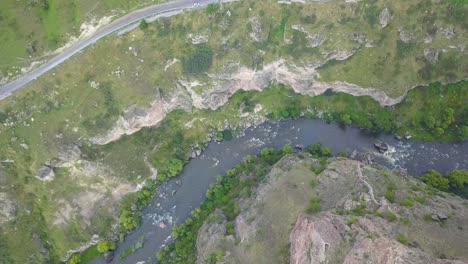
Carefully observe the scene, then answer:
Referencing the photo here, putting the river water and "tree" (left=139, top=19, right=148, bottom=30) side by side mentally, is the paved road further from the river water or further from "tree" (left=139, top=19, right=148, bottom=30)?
the river water

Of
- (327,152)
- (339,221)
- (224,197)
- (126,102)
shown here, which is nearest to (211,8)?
(126,102)

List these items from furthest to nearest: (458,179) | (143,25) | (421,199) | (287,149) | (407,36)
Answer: (143,25) < (287,149) < (407,36) < (458,179) < (421,199)

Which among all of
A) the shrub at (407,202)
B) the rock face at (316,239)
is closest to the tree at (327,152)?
the shrub at (407,202)

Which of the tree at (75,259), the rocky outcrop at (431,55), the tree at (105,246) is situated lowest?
the tree at (75,259)

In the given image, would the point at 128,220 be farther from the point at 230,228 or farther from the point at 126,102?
the point at 126,102

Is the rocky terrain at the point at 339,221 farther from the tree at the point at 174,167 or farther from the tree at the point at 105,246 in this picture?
the tree at the point at 105,246

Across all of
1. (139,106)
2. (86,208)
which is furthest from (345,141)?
(86,208)

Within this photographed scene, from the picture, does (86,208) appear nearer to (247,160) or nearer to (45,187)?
(45,187)

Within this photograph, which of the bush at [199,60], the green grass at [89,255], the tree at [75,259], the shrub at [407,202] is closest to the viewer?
Result: the shrub at [407,202]
